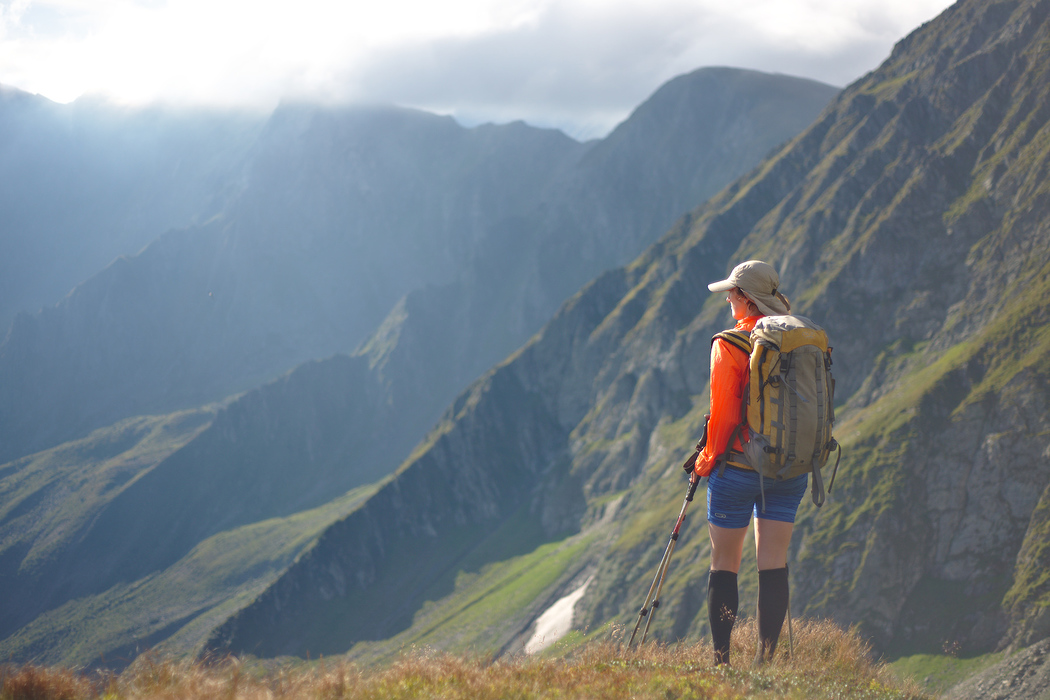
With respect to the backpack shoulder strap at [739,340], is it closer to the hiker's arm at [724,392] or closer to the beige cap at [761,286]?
the hiker's arm at [724,392]

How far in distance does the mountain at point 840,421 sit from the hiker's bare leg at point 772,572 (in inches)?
1446

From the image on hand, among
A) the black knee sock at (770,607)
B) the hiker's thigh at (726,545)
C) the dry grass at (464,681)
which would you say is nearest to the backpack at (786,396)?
the hiker's thigh at (726,545)

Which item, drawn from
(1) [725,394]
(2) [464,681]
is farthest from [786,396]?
(2) [464,681]

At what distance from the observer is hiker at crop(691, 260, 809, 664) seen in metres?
7.09

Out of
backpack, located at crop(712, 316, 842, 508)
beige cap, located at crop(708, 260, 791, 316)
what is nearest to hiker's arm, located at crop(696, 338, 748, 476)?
backpack, located at crop(712, 316, 842, 508)

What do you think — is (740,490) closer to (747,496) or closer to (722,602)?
(747,496)

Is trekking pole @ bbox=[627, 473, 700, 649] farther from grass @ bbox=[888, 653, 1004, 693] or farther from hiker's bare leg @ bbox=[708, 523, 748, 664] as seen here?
grass @ bbox=[888, 653, 1004, 693]

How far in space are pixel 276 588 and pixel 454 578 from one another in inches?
1804

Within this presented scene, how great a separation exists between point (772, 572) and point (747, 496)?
0.92m

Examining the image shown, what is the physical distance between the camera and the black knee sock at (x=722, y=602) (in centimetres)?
758

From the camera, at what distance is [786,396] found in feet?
22.4

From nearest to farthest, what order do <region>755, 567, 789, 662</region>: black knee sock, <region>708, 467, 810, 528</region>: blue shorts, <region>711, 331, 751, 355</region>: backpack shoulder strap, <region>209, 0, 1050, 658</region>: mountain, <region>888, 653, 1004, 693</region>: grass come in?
<region>711, 331, 751, 355</region>: backpack shoulder strap → <region>708, 467, 810, 528</region>: blue shorts → <region>755, 567, 789, 662</region>: black knee sock → <region>888, 653, 1004, 693</region>: grass → <region>209, 0, 1050, 658</region>: mountain

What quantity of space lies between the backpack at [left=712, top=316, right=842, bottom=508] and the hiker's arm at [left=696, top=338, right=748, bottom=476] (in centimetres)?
16

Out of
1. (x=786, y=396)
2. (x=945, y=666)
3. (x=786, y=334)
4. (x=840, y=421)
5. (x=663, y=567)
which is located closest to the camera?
(x=786, y=334)
